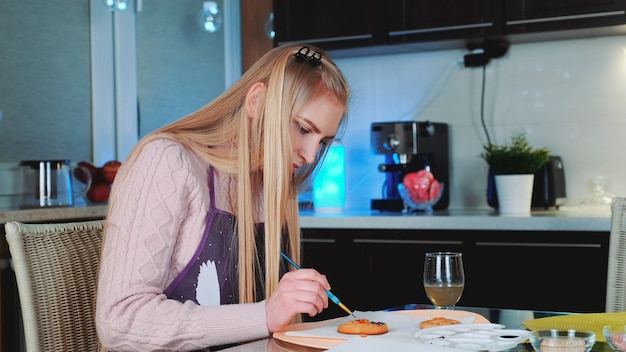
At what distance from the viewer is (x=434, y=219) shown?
Answer: 3223mm

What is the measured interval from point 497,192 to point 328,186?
0.80 meters

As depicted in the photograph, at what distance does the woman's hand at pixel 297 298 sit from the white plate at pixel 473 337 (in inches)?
6.8

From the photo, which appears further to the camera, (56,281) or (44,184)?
(44,184)

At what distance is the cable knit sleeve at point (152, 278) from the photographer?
4.48 ft

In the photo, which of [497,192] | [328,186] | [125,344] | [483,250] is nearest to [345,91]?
[125,344]

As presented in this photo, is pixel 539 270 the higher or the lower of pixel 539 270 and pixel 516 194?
the lower

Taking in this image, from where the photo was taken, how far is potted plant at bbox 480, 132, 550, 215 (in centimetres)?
332

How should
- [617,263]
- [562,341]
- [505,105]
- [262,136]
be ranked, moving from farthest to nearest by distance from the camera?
[505,105], [617,263], [262,136], [562,341]

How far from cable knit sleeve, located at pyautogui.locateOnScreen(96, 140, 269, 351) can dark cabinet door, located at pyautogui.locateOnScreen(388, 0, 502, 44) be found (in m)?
2.28

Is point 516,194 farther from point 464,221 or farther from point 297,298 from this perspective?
point 297,298

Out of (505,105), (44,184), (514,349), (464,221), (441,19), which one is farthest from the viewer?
(505,105)

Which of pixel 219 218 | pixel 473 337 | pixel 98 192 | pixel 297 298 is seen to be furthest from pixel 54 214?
pixel 473 337

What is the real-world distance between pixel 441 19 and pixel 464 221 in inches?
36.9

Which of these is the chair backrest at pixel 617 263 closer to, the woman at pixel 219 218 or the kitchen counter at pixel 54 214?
the woman at pixel 219 218
